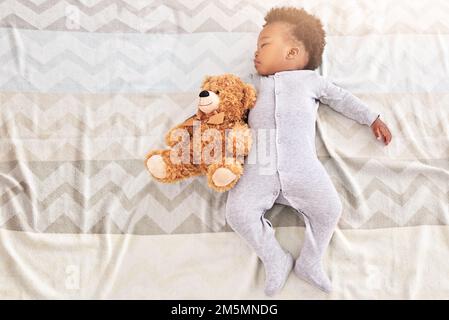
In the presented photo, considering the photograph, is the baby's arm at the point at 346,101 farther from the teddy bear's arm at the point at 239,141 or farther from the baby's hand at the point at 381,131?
the teddy bear's arm at the point at 239,141

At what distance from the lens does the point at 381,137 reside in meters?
1.11

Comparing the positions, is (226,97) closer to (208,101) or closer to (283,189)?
(208,101)

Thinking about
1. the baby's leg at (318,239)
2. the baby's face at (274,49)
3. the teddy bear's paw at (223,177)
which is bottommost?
the baby's leg at (318,239)

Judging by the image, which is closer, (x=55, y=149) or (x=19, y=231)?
(x=19, y=231)

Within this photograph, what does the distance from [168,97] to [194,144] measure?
9.3 inches

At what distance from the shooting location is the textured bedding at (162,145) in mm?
983

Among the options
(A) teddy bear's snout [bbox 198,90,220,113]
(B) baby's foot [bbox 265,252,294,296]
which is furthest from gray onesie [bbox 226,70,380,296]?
(A) teddy bear's snout [bbox 198,90,220,113]

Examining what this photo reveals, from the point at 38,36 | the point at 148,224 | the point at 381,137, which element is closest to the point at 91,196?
the point at 148,224

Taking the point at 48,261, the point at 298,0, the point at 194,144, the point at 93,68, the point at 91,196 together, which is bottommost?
the point at 48,261

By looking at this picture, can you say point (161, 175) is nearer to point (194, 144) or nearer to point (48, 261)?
point (194, 144)

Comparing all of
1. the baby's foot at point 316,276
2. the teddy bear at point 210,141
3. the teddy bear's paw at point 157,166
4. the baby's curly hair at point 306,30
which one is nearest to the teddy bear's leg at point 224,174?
the teddy bear at point 210,141

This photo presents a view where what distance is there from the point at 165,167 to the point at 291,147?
29 centimetres

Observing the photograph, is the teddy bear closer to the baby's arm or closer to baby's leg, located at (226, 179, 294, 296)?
baby's leg, located at (226, 179, 294, 296)

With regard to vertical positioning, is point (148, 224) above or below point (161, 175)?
below
